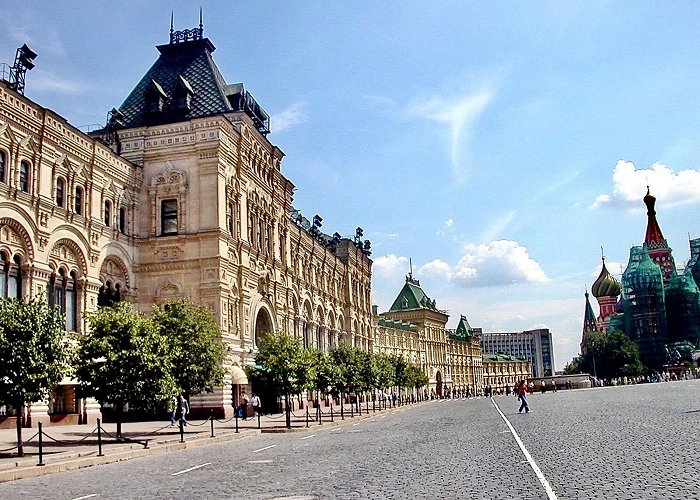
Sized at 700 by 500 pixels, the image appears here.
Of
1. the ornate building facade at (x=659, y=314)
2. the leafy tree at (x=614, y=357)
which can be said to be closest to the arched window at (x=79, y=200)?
the leafy tree at (x=614, y=357)

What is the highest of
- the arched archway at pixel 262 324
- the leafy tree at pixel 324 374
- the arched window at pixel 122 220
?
the arched window at pixel 122 220

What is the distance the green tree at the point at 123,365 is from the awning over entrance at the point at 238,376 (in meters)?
16.7

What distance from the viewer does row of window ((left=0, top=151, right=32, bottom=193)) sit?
33406mm

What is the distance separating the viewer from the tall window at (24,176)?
34531 mm

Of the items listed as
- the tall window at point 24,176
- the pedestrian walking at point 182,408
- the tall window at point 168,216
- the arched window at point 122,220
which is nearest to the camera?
the pedestrian walking at point 182,408

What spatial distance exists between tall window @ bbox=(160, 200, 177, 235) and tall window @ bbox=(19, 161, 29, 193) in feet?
38.8

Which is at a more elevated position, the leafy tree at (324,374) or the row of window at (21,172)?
the row of window at (21,172)

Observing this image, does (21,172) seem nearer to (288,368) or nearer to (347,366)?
(288,368)

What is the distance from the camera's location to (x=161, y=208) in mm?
46375

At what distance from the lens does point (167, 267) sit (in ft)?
148

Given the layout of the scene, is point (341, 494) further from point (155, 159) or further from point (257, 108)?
point (257, 108)

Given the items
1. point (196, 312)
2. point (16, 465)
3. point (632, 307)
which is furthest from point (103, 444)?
point (632, 307)

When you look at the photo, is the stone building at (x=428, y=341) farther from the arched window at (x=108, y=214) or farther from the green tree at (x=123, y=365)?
the green tree at (x=123, y=365)

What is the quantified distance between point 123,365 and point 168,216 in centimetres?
2091
